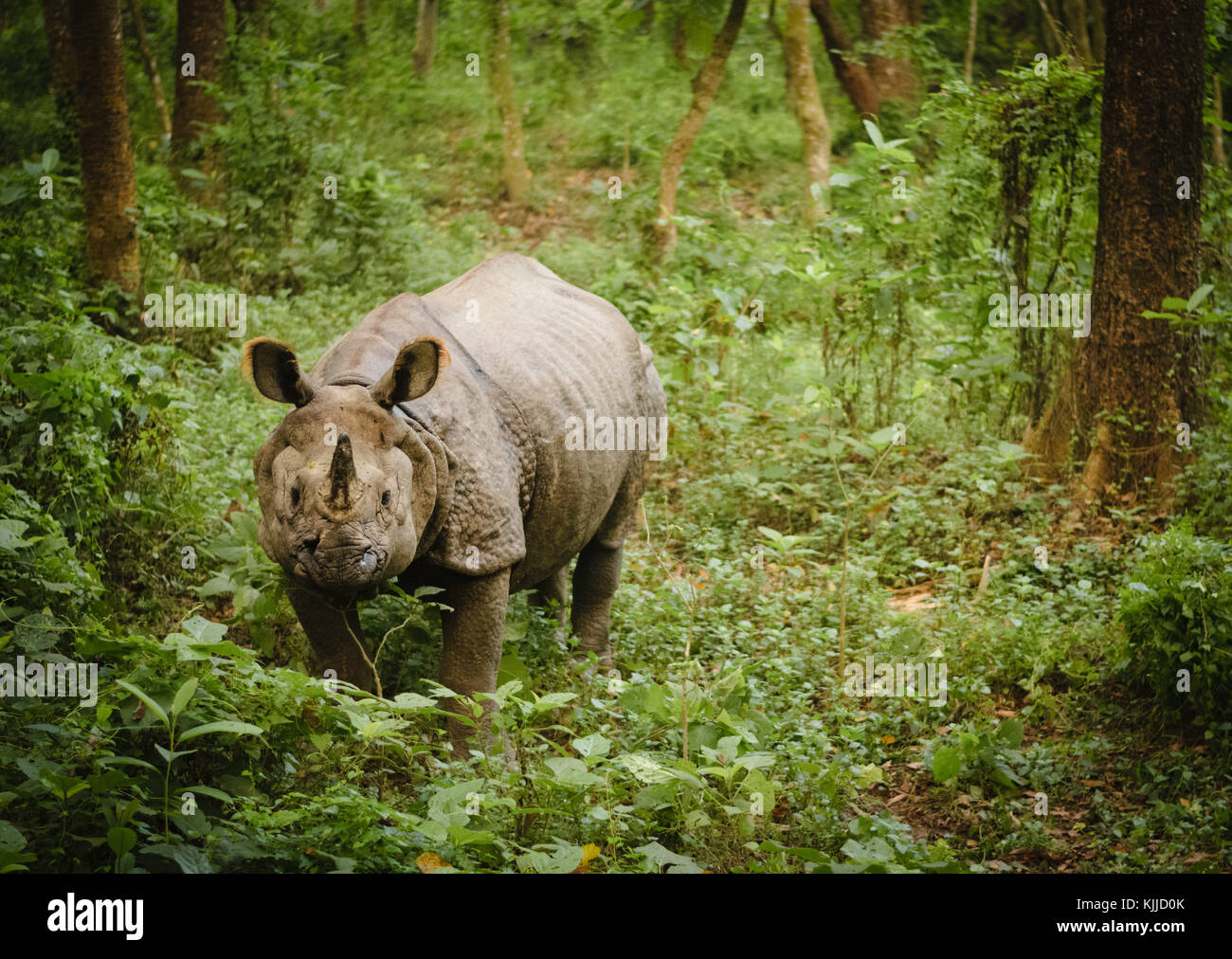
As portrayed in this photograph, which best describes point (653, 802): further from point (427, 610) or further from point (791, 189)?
point (791, 189)

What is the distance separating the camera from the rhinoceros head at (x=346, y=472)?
460cm

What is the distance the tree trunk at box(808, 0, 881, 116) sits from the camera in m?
16.0

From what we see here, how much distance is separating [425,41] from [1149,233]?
15822 mm

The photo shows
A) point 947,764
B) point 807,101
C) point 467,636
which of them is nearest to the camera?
point 467,636

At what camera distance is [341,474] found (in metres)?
4.55

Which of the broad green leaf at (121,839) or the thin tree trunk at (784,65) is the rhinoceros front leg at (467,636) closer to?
the broad green leaf at (121,839)

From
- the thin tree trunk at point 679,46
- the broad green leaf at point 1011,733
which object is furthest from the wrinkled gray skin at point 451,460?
the thin tree trunk at point 679,46

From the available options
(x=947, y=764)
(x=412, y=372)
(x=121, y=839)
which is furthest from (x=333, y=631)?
(x=947, y=764)

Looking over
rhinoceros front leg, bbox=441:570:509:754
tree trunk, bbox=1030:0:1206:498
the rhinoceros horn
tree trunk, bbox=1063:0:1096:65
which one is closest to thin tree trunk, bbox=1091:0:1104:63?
tree trunk, bbox=1063:0:1096:65

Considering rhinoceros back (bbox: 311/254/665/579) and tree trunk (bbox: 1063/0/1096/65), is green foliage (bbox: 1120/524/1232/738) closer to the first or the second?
rhinoceros back (bbox: 311/254/665/579)

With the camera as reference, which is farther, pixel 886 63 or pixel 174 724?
pixel 886 63

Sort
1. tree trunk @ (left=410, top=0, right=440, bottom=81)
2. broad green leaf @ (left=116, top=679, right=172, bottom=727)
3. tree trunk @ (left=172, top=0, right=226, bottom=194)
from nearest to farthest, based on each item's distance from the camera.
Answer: broad green leaf @ (left=116, top=679, right=172, bottom=727) → tree trunk @ (left=172, top=0, right=226, bottom=194) → tree trunk @ (left=410, top=0, right=440, bottom=81)

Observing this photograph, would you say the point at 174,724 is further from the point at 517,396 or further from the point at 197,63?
the point at 197,63

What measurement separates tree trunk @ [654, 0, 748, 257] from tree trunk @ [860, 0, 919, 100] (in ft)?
11.5
